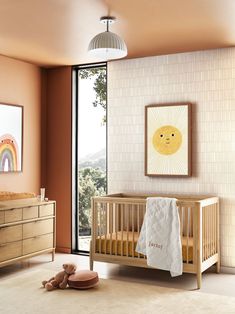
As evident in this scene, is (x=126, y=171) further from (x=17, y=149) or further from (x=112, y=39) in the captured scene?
(x=112, y=39)

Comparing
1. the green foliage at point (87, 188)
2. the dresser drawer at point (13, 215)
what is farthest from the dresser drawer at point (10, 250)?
the green foliage at point (87, 188)

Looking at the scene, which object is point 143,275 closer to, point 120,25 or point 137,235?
point 137,235

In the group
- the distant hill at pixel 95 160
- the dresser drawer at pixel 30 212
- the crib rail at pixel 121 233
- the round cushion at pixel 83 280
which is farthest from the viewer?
the distant hill at pixel 95 160

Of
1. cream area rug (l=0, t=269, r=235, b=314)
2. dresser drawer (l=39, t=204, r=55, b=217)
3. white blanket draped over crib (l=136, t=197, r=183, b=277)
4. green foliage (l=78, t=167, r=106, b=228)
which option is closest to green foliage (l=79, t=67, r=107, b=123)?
green foliage (l=78, t=167, r=106, b=228)

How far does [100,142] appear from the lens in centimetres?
576

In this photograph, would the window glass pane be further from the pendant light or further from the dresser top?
the pendant light

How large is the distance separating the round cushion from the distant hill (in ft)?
6.20

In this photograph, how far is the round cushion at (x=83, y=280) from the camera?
397cm

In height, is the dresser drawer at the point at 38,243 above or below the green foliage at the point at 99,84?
below

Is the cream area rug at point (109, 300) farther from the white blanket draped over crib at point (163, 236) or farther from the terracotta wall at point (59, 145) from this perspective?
the terracotta wall at point (59, 145)

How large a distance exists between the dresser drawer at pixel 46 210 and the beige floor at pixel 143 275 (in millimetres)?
564

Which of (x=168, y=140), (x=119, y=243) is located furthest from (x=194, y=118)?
(x=119, y=243)

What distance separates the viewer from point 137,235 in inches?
185

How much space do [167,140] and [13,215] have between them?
187 cm
